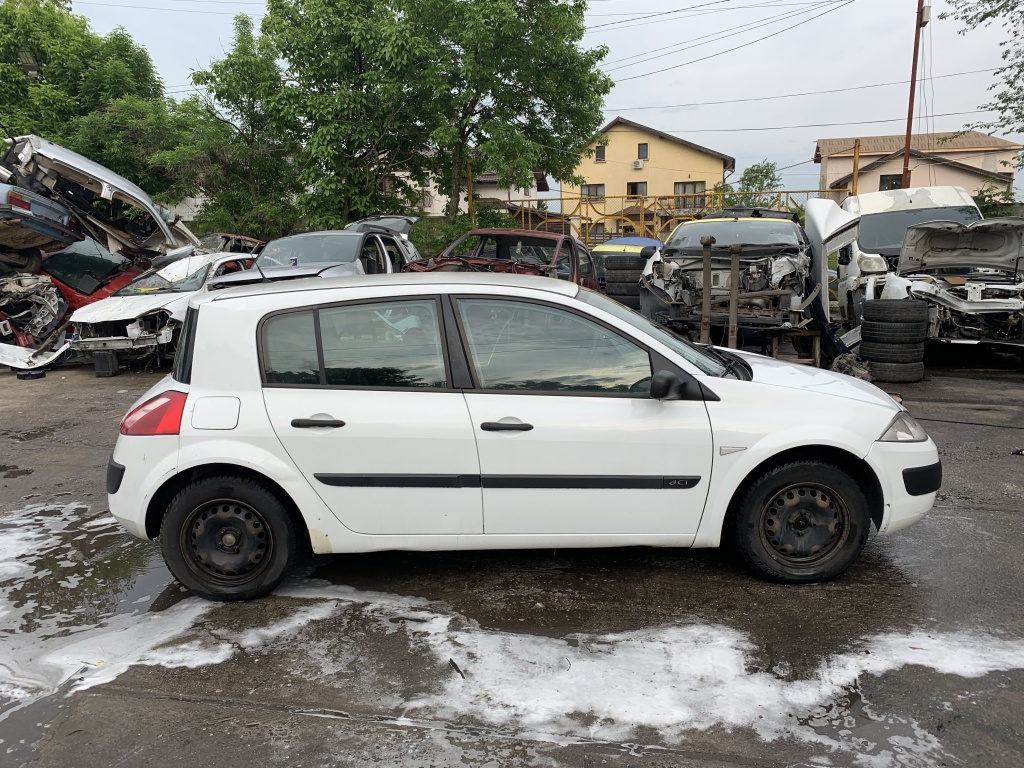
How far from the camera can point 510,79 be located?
1507cm

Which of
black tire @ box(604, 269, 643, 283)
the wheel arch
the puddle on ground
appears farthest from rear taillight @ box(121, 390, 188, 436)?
black tire @ box(604, 269, 643, 283)

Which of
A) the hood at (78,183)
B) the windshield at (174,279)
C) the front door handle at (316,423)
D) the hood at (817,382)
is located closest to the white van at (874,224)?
the hood at (817,382)

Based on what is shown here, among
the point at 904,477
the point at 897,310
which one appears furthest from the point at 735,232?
the point at 904,477

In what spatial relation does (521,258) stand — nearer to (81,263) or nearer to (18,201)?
(18,201)

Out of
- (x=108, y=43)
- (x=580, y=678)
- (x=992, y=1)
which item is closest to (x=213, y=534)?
(x=580, y=678)

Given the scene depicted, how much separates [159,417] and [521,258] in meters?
7.40

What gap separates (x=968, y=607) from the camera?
11.1ft

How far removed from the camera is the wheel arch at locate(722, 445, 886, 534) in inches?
135

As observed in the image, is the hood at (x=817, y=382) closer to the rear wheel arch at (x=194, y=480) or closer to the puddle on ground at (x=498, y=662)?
the puddle on ground at (x=498, y=662)

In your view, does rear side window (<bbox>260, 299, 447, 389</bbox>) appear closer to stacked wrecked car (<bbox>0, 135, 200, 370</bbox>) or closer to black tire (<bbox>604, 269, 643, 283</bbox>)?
stacked wrecked car (<bbox>0, 135, 200, 370</bbox>)

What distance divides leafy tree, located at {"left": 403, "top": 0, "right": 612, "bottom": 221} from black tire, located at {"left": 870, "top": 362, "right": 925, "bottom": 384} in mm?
8631

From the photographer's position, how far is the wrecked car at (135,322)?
9.59 metres

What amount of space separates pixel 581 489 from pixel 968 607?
1900mm

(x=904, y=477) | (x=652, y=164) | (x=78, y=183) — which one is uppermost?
(x=652, y=164)
